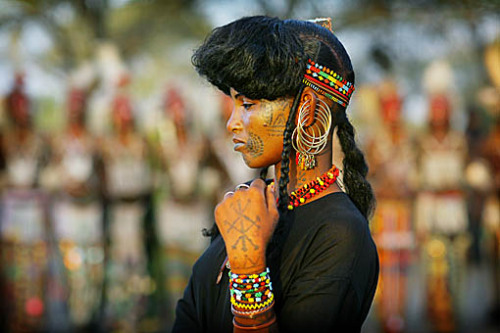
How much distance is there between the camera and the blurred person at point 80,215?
578 centimetres

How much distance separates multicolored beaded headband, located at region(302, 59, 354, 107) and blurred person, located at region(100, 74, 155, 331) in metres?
4.43

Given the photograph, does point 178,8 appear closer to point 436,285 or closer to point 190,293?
point 436,285

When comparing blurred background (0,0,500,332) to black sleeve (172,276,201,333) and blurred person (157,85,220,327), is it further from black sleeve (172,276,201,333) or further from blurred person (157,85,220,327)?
black sleeve (172,276,201,333)

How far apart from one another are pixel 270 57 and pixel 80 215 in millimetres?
4603

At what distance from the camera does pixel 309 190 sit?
1.73 metres

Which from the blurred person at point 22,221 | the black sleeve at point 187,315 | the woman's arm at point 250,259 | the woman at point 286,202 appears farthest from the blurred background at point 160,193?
the woman's arm at point 250,259

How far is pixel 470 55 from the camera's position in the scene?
893cm

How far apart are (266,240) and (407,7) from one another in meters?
6.40

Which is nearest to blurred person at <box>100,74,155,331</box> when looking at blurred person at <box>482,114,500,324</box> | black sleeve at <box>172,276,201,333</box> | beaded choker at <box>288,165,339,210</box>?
blurred person at <box>482,114,500,324</box>

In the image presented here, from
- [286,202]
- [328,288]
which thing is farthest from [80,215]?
[328,288]

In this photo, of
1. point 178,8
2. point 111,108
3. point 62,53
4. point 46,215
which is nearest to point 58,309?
point 46,215

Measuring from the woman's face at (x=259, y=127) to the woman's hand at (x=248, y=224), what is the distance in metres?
0.14

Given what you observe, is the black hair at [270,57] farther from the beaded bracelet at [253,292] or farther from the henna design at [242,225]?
the beaded bracelet at [253,292]

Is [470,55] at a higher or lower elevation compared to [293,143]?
higher
